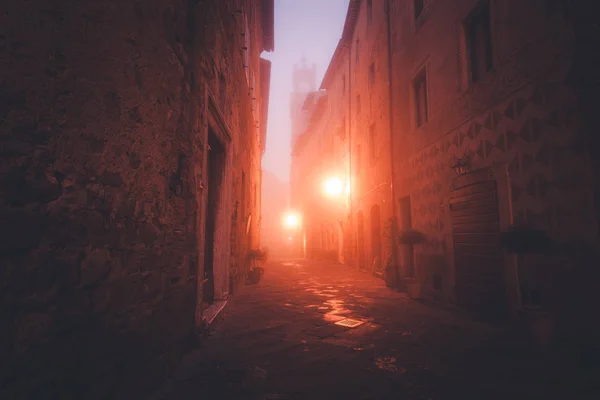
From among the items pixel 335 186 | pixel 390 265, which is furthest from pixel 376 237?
pixel 335 186

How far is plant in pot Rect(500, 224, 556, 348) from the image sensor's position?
3.68 metres

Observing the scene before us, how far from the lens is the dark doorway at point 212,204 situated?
17.2ft

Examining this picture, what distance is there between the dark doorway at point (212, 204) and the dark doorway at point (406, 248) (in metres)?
4.96

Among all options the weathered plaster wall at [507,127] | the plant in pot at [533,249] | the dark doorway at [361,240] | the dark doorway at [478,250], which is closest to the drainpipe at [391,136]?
the weathered plaster wall at [507,127]

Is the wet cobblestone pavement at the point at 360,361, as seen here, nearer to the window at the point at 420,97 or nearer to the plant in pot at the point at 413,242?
the plant in pot at the point at 413,242

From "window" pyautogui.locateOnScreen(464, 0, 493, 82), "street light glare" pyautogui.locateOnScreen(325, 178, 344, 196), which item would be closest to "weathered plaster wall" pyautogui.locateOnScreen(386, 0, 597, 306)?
"window" pyautogui.locateOnScreen(464, 0, 493, 82)

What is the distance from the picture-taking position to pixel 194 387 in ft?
8.59

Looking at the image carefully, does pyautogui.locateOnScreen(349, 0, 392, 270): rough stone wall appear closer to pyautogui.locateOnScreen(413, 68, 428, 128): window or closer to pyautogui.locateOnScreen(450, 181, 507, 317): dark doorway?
pyautogui.locateOnScreen(413, 68, 428, 128): window

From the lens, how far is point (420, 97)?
7902 millimetres

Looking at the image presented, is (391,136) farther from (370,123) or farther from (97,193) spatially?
(97,193)

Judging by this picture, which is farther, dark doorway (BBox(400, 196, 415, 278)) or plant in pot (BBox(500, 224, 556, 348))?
dark doorway (BBox(400, 196, 415, 278))

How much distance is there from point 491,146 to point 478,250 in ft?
5.59

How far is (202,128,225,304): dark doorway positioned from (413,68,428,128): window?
4.83m

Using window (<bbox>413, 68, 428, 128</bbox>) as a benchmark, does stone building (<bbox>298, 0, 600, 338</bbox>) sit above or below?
below
